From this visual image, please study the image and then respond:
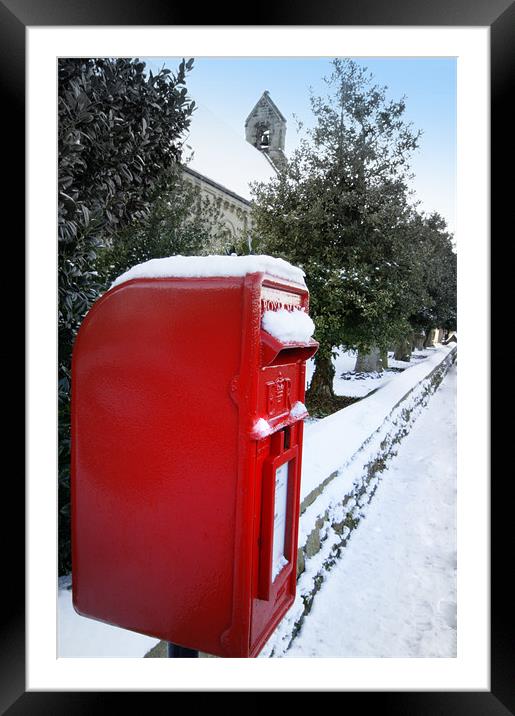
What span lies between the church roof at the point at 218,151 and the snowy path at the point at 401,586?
1.71 m

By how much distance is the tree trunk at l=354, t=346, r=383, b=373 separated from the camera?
5945 mm

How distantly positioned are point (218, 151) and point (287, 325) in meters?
1.68

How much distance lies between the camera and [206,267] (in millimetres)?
1240

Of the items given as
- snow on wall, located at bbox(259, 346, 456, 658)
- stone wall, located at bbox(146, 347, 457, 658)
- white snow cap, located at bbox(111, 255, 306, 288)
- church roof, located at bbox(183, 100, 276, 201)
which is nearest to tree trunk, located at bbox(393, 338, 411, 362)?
A: snow on wall, located at bbox(259, 346, 456, 658)

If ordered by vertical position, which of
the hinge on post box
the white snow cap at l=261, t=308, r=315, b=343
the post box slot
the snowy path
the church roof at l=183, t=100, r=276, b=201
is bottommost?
the snowy path

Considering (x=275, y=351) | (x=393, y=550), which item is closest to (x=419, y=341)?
(x=393, y=550)

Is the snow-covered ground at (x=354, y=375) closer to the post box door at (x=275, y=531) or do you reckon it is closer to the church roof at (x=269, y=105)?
the church roof at (x=269, y=105)

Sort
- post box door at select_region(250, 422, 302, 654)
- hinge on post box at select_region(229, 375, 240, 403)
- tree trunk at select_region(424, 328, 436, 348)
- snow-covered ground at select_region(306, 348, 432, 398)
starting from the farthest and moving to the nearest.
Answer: snow-covered ground at select_region(306, 348, 432, 398) < tree trunk at select_region(424, 328, 436, 348) < post box door at select_region(250, 422, 302, 654) < hinge on post box at select_region(229, 375, 240, 403)

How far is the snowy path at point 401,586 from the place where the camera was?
1960mm

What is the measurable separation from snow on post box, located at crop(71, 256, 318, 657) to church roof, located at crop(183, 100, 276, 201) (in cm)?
136

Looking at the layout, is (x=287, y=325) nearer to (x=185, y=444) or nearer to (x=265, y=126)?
(x=185, y=444)

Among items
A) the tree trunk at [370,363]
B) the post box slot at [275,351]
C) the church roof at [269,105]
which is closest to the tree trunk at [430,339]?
the tree trunk at [370,363]

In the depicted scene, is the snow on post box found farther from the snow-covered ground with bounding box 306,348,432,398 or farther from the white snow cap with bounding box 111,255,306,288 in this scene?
the snow-covered ground with bounding box 306,348,432,398
